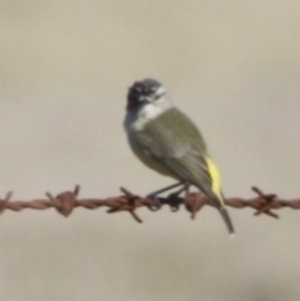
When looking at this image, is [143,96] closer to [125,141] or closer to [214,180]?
[214,180]

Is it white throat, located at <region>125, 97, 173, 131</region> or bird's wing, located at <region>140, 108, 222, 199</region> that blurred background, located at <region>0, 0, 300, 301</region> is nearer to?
white throat, located at <region>125, 97, 173, 131</region>

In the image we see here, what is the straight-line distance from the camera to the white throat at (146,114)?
10070 mm

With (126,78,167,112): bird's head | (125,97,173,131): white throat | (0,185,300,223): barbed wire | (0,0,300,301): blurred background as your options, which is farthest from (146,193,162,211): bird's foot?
(0,0,300,301): blurred background

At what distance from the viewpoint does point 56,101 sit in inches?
775

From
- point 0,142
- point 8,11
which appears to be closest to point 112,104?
point 0,142

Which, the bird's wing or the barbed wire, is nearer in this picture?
the barbed wire

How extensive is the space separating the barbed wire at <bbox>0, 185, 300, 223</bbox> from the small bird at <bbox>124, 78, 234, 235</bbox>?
0.99 ft

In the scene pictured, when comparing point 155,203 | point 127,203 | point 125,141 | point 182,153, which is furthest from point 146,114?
point 125,141

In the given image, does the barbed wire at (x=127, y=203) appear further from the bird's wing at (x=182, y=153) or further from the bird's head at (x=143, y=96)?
the bird's head at (x=143, y=96)

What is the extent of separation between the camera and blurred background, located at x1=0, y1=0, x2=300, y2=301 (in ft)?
45.6

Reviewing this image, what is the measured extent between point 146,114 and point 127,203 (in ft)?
5.96

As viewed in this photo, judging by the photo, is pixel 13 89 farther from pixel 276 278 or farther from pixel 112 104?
pixel 276 278

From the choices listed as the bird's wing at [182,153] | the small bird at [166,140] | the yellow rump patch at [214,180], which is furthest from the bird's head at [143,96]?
the yellow rump patch at [214,180]

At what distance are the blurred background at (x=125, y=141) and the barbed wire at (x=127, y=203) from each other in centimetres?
467
